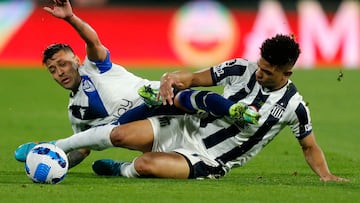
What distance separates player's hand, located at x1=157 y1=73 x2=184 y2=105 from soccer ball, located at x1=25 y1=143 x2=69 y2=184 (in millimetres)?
1044

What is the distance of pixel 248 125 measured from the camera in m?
9.30

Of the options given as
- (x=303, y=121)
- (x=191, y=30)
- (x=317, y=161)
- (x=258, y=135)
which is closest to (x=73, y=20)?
(x=258, y=135)

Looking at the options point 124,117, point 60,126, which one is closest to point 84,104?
Result: point 124,117

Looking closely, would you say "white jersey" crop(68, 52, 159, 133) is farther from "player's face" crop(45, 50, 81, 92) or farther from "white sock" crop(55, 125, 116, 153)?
"white sock" crop(55, 125, 116, 153)

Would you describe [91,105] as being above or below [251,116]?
below

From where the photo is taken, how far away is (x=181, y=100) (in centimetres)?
927

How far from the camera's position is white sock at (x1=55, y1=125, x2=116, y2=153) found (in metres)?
9.27

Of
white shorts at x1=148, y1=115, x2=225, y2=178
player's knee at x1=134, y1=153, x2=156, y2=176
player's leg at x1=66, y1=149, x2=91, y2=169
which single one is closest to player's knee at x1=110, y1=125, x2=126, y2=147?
player's knee at x1=134, y1=153, x2=156, y2=176

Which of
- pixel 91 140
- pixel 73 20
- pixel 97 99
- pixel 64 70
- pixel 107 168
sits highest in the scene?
pixel 73 20

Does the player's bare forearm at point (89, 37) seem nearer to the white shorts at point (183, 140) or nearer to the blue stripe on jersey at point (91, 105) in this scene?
the blue stripe on jersey at point (91, 105)

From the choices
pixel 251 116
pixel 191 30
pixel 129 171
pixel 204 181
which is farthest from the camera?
pixel 191 30

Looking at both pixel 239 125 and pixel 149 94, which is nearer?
pixel 149 94

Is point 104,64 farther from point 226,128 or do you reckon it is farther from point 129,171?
point 226,128

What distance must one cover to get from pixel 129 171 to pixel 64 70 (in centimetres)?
123
